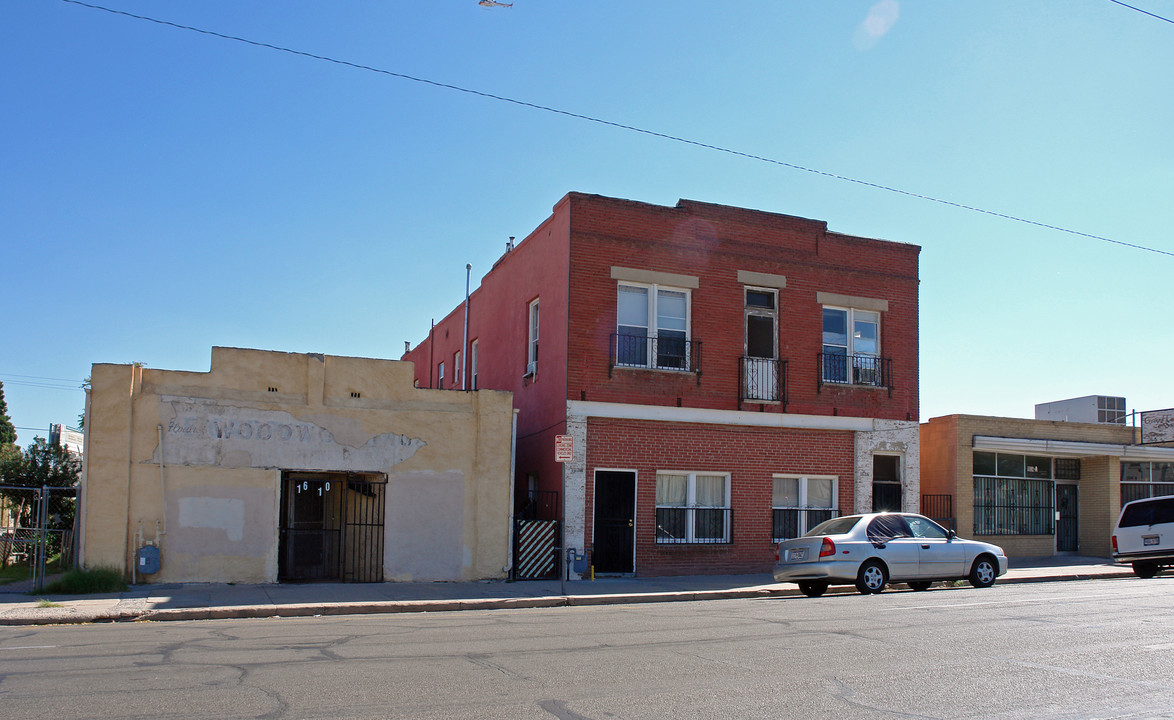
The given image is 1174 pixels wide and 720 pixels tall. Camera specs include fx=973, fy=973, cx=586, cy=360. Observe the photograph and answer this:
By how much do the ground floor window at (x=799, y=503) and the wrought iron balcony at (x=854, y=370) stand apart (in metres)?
2.17

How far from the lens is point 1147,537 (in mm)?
21500

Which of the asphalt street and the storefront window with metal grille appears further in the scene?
the storefront window with metal grille

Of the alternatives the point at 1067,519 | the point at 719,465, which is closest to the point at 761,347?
the point at 719,465

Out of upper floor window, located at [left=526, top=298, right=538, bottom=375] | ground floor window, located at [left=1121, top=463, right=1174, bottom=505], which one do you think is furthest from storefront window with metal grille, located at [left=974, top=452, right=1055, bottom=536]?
upper floor window, located at [left=526, top=298, right=538, bottom=375]

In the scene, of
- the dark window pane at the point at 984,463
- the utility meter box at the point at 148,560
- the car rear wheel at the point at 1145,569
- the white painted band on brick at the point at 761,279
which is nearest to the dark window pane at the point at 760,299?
the white painted band on brick at the point at 761,279

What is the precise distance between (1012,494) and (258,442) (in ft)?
62.4

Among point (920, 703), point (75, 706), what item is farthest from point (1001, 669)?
point (75, 706)

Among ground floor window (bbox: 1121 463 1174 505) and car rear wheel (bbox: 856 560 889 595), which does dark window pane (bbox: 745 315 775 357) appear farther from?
ground floor window (bbox: 1121 463 1174 505)

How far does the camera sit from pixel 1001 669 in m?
8.74

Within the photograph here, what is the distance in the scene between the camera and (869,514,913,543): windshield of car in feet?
55.3

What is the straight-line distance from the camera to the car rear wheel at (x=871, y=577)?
16.5m

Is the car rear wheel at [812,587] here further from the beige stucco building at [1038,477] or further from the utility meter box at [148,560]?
the utility meter box at [148,560]

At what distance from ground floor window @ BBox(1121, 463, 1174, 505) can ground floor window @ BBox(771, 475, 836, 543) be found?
10624 millimetres

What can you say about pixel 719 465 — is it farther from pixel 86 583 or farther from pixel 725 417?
pixel 86 583
